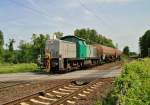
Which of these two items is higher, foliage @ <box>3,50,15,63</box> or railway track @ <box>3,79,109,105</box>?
foliage @ <box>3,50,15,63</box>

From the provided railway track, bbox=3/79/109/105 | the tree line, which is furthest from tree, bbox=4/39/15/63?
railway track, bbox=3/79/109/105

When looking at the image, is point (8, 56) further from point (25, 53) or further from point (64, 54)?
point (64, 54)

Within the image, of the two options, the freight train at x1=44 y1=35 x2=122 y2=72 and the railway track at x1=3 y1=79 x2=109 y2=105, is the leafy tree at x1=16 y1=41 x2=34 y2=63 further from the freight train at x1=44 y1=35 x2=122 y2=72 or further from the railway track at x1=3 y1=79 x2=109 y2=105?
the railway track at x1=3 y1=79 x2=109 y2=105

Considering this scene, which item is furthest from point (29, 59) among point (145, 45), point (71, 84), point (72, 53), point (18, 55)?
point (71, 84)

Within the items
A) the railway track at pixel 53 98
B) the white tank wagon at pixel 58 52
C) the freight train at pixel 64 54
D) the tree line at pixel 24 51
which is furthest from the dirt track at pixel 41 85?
the tree line at pixel 24 51

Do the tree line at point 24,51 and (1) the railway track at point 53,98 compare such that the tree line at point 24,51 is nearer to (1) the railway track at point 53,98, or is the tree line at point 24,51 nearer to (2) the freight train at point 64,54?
(2) the freight train at point 64,54

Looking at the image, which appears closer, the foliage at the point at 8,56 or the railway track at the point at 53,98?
the railway track at the point at 53,98

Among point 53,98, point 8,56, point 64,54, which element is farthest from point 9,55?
point 53,98

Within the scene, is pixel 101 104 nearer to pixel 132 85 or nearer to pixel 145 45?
pixel 132 85

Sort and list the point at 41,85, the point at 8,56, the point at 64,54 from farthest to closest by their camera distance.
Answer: the point at 8,56, the point at 64,54, the point at 41,85

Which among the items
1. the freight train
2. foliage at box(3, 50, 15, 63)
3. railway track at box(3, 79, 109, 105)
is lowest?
railway track at box(3, 79, 109, 105)

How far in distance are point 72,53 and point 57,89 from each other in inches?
782

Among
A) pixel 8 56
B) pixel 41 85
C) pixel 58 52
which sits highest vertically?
pixel 8 56

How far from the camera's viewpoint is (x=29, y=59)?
A: 124 metres
